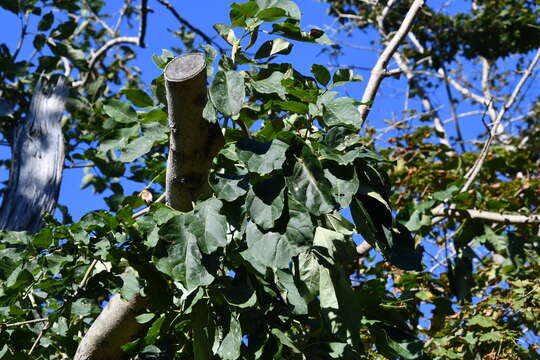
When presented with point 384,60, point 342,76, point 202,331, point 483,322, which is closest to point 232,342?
point 202,331

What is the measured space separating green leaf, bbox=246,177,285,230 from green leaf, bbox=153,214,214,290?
15 centimetres

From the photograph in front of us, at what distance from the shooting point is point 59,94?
3.30 m

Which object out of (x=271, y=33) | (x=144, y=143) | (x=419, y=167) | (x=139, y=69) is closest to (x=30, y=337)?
(x=144, y=143)

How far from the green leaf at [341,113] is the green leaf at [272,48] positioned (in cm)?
33

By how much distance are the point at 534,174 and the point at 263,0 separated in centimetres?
409

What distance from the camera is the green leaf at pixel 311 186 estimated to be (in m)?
1.23

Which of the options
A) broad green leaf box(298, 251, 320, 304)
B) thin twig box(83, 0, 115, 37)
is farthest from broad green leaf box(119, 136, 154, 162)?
thin twig box(83, 0, 115, 37)

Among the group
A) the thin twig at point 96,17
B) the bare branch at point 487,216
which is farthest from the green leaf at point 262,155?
the thin twig at point 96,17

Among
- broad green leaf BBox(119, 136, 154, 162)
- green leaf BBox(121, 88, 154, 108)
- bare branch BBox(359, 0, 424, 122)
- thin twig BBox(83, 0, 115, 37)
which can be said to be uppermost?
thin twig BBox(83, 0, 115, 37)

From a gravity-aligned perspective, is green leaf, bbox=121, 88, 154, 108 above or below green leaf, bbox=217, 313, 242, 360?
above

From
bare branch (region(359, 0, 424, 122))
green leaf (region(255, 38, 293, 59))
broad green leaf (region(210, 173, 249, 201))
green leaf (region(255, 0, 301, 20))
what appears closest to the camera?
broad green leaf (region(210, 173, 249, 201))

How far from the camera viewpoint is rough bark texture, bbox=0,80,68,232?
291 cm

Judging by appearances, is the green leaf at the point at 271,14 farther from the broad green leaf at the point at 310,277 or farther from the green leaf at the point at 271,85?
the broad green leaf at the point at 310,277

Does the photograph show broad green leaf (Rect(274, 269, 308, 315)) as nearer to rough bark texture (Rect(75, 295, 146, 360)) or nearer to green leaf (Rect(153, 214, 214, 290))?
Answer: green leaf (Rect(153, 214, 214, 290))
